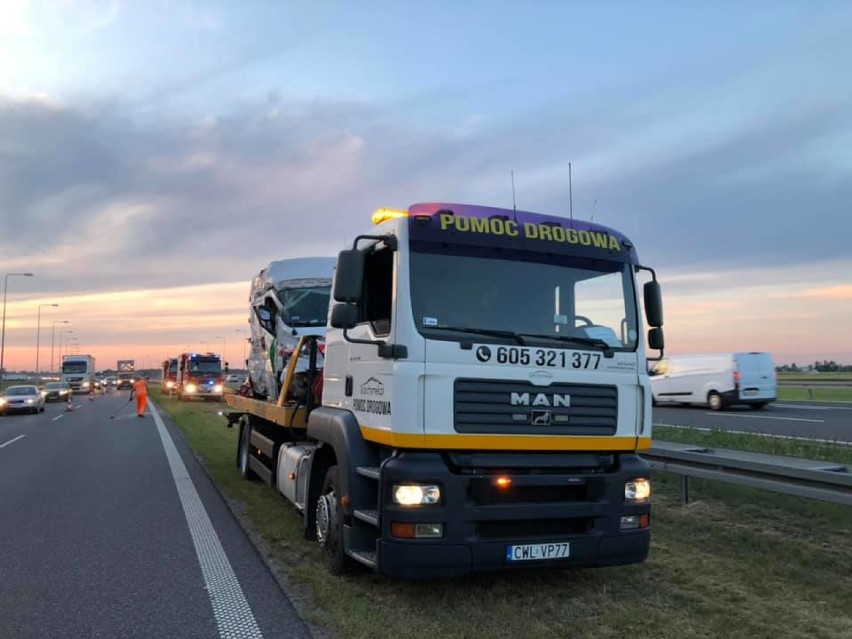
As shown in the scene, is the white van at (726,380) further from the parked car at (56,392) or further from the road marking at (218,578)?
the parked car at (56,392)

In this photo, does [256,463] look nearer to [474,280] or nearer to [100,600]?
[100,600]

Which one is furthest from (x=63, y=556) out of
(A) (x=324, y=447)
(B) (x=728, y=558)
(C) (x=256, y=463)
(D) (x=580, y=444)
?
(B) (x=728, y=558)

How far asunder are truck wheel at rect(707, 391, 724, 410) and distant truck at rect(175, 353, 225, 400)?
25.8 m

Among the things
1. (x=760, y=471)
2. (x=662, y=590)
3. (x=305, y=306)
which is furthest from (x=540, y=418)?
(x=305, y=306)

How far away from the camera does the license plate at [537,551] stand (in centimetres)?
478

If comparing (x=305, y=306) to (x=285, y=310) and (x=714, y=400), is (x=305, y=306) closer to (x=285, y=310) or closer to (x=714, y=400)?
(x=285, y=310)

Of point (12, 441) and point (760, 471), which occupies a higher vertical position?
point (760, 471)

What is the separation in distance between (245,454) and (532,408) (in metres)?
6.86

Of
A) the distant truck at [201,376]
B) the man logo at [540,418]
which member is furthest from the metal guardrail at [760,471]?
the distant truck at [201,376]

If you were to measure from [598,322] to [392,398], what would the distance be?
5.89 ft

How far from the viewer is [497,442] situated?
4.88m

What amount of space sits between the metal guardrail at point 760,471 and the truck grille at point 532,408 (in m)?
2.07

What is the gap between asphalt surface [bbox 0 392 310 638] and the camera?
470 cm

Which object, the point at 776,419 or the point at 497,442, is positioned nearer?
the point at 497,442
